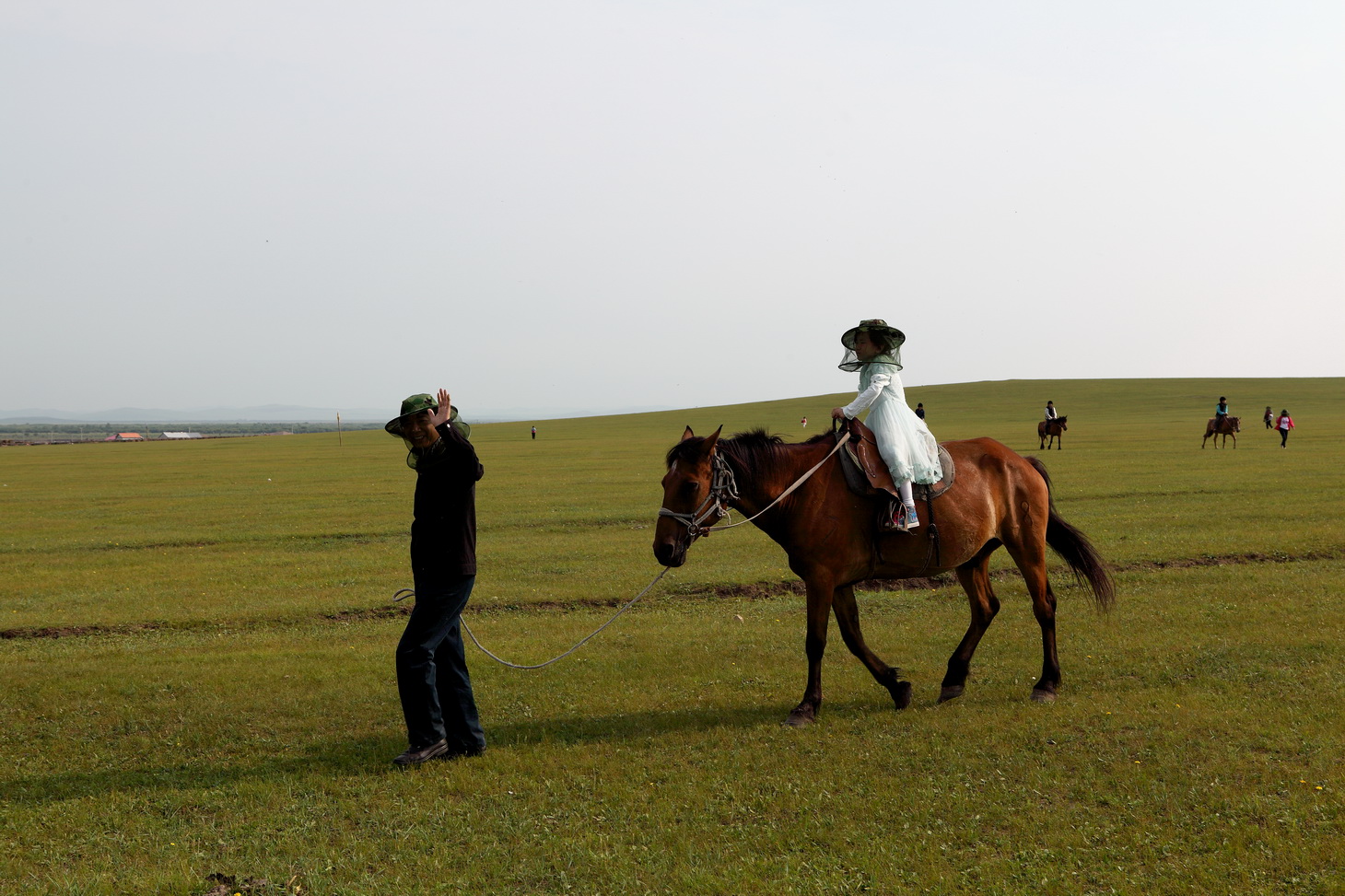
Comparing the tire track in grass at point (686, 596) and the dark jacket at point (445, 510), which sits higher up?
the dark jacket at point (445, 510)

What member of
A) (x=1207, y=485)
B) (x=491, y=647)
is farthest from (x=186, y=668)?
(x=1207, y=485)

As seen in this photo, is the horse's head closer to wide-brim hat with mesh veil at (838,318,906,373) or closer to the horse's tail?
wide-brim hat with mesh veil at (838,318,906,373)

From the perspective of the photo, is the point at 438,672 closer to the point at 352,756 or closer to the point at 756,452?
the point at 352,756

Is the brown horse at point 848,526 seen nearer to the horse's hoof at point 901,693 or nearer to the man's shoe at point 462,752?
the horse's hoof at point 901,693

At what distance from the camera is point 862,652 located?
26.5 feet

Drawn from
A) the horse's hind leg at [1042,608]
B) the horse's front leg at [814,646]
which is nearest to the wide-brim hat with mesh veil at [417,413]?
the horse's front leg at [814,646]

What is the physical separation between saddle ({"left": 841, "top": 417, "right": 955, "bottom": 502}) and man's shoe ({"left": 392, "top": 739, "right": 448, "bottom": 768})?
12.5 ft

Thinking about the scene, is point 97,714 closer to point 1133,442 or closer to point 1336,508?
point 1336,508

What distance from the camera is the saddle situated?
8.04 metres

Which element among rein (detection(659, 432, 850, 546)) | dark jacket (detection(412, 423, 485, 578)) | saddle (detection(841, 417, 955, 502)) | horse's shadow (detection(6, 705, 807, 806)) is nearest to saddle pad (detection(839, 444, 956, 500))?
saddle (detection(841, 417, 955, 502))

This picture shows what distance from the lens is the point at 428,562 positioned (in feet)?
22.9

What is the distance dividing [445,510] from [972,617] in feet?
16.0

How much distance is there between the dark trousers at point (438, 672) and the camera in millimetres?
6867

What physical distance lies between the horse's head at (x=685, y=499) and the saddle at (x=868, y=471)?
4.32 ft
